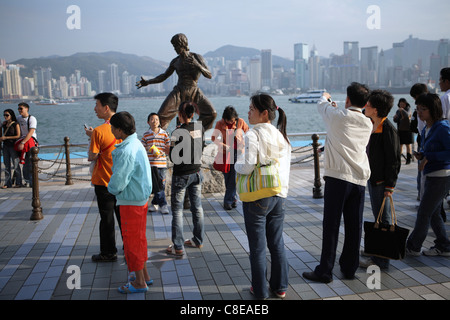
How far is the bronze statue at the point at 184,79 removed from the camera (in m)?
6.64

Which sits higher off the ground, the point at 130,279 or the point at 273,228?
the point at 273,228

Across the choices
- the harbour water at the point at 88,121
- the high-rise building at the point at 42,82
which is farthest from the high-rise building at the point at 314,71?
the high-rise building at the point at 42,82

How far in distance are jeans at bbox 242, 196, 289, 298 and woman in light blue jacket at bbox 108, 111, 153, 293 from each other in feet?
3.11

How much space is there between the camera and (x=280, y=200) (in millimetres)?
3148

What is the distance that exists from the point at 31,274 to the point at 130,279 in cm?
116

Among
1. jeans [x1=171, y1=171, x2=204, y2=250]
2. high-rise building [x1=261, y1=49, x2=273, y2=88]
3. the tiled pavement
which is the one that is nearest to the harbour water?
the tiled pavement

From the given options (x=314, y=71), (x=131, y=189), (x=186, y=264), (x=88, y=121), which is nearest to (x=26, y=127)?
(x=186, y=264)

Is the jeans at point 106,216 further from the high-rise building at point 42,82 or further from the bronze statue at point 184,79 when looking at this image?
the high-rise building at point 42,82

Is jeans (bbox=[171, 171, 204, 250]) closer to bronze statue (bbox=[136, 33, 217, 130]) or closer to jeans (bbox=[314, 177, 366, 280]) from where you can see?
jeans (bbox=[314, 177, 366, 280])

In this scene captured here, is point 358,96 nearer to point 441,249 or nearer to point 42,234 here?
point 441,249

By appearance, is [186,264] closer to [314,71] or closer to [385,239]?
[385,239]

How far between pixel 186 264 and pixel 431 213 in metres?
2.69

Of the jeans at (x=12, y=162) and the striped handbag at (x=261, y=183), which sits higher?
the striped handbag at (x=261, y=183)
